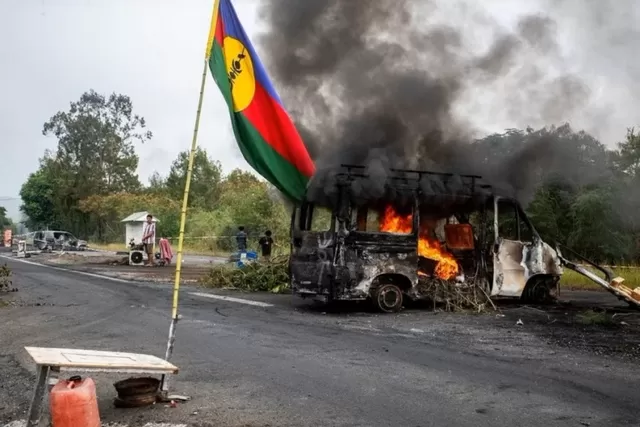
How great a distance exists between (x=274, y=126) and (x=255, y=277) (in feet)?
29.9

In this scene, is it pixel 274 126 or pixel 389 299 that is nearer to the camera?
pixel 274 126

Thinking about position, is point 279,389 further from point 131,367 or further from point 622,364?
point 622,364

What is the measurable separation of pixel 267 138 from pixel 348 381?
2.46 m

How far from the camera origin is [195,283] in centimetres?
1664

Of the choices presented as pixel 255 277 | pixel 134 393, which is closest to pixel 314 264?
pixel 255 277

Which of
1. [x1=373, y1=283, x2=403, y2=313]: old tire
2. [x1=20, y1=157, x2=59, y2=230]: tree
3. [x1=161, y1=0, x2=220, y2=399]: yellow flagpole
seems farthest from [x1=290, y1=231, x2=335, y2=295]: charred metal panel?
[x1=20, y1=157, x2=59, y2=230]: tree

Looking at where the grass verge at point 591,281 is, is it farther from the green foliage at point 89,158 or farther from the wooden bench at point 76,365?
the green foliage at point 89,158

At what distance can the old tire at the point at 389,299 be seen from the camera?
10.4 meters

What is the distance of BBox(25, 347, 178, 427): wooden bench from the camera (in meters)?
4.14

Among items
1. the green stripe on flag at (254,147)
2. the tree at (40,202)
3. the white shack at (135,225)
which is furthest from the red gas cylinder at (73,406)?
the tree at (40,202)

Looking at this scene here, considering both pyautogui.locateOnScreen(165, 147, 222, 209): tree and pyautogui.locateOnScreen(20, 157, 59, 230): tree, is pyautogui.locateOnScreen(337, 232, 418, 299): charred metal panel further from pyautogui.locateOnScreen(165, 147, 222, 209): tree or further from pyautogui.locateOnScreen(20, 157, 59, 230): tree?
pyautogui.locateOnScreen(20, 157, 59, 230): tree

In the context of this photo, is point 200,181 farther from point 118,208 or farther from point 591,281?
point 591,281

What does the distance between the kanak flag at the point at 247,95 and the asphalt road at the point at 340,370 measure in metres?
2.05

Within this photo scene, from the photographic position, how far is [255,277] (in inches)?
585
